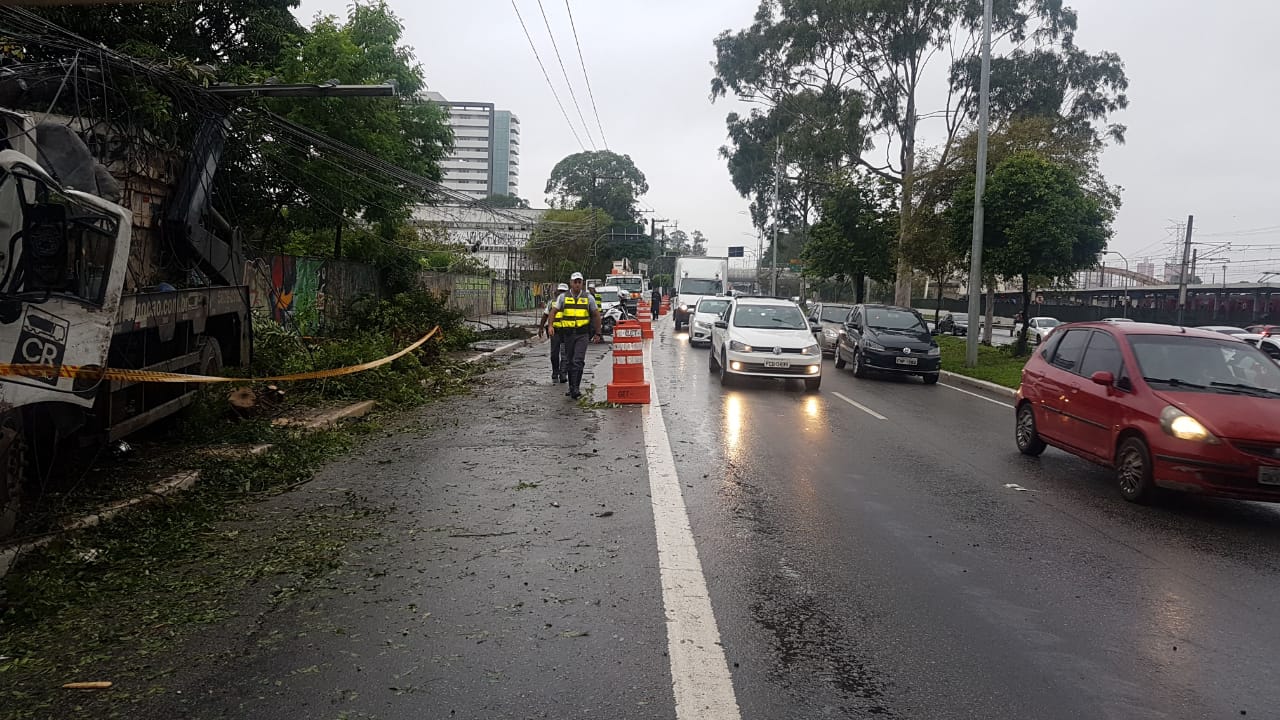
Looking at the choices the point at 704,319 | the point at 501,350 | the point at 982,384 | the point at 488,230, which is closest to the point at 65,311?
the point at 982,384

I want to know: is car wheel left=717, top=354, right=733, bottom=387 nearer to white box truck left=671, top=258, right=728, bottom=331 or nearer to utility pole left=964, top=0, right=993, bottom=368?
utility pole left=964, top=0, right=993, bottom=368

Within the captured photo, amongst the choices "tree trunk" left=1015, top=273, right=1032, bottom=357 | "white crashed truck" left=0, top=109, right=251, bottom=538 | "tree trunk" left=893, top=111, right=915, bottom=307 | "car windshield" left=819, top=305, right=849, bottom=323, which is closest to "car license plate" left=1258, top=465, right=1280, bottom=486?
"white crashed truck" left=0, top=109, right=251, bottom=538

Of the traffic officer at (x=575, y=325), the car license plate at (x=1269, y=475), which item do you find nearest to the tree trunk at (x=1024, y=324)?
the traffic officer at (x=575, y=325)

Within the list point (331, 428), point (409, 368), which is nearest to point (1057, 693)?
point (331, 428)

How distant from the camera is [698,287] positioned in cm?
3712

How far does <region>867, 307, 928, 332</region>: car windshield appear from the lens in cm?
1928

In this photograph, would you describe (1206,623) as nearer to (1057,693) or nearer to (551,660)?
(1057,693)

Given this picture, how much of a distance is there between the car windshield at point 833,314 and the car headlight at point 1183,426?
58.7ft

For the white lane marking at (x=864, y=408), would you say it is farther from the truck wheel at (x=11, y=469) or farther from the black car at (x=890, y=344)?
the truck wheel at (x=11, y=469)

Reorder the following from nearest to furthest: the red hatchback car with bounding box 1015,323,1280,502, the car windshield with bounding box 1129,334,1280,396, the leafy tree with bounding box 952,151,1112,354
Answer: the red hatchback car with bounding box 1015,323,1280,502 → the car windshield with bounding box 1129,334,1280,396 → the leafy tree with bounding box 952,151,1112,354

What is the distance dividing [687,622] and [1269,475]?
5.08m

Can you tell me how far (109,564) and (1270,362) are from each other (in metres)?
9.23

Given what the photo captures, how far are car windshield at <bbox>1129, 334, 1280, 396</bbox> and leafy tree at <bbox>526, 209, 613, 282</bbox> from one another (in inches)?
2180

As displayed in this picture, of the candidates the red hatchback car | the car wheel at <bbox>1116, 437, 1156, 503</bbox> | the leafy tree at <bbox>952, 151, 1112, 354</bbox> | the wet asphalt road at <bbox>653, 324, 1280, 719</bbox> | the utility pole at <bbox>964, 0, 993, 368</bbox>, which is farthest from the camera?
the leafy tree at <bbox>952, 151, 1112, 354</bbox>
